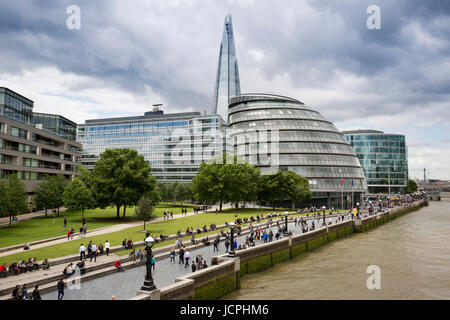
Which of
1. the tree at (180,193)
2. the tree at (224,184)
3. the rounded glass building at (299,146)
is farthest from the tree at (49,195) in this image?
the rounded glass building at (299,146)

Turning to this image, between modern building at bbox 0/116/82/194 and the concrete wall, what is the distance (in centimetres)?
4716

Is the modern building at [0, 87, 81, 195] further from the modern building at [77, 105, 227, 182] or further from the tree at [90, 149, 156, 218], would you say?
the modern building at [77, 105, 227, 182]

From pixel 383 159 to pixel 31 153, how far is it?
166 m

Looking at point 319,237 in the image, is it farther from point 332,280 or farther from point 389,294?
point 389,294

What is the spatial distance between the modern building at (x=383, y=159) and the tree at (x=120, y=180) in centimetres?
14940

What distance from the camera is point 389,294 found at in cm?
2309

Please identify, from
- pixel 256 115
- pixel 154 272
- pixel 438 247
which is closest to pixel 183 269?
pixel 154 272

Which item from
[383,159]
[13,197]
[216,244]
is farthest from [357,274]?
[383,159]

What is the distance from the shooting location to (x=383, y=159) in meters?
177

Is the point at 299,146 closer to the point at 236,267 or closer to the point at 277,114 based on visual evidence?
the point at 277,114

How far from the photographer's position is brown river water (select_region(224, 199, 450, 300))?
76.2 feet

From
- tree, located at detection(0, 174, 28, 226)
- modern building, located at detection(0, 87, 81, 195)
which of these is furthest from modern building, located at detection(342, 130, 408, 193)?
tree, located at detection(0, 174, 28, 226)

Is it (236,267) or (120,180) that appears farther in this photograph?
(120,180)

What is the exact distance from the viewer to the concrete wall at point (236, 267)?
59.0 feet
